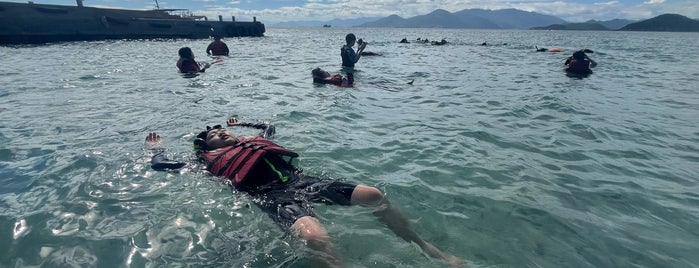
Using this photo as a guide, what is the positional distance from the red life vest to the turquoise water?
34 centimetres

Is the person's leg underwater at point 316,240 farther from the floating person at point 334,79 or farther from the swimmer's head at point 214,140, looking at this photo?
the floating person at point 334,79

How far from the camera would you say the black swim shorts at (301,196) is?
4.80 m

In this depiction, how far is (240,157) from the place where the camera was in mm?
5512

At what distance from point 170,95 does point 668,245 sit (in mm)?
13861

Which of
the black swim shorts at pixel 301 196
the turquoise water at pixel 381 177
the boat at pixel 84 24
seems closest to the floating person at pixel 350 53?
the turquoise water at pixel 381 177

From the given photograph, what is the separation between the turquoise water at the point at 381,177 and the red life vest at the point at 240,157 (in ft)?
1.13

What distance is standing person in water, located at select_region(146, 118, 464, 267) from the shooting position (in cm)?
430

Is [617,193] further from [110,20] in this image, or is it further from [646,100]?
[110,20]

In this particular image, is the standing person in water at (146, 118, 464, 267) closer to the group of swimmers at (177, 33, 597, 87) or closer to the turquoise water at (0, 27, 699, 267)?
the turquoise water at (0, 27, 699, 267)

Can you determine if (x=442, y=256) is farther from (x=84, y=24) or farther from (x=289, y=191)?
(x=84, y=24)

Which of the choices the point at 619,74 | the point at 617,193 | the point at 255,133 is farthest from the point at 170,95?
the point at 619,74

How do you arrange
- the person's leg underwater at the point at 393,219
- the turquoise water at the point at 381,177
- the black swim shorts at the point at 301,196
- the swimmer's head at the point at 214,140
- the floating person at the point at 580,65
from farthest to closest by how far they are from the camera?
1. the floating person at the point at 580,65
2. the swimmer's head at the point at 214,140
3. the black swim shorts at the point at 301,196
4. the turquoise water at the point at 381,177
5. the person's leg underwater at the point at 393,219

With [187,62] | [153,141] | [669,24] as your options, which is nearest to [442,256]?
[153,141]

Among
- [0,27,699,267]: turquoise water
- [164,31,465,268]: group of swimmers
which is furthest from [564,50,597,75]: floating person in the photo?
[164,31,465,268]: group of swimmers
